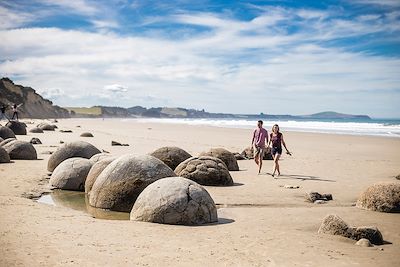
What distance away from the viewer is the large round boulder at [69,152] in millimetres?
Result: 13930

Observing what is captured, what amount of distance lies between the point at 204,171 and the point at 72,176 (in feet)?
11.8

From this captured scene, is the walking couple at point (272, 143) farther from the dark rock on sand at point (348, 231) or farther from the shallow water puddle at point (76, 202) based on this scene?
the dark rock on sand at point (348, 231)

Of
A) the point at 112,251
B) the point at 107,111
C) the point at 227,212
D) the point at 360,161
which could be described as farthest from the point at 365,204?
the point at 107,111

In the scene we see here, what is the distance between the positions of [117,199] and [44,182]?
168 inches

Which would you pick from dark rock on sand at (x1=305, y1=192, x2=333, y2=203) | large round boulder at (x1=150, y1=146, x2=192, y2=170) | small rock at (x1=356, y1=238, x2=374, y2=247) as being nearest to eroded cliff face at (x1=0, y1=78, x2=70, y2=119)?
large round boulder at (x1=150, y1=146, x2=192, y2=170)

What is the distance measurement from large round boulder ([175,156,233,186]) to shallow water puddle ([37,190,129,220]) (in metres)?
2.79

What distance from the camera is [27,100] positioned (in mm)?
100938

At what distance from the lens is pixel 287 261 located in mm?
5734

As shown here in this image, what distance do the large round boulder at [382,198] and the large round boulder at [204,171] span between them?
3912mm

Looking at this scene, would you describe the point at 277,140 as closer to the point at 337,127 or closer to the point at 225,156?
the point at 225,156

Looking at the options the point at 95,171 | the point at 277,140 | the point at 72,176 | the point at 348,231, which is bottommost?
the point at 348,231

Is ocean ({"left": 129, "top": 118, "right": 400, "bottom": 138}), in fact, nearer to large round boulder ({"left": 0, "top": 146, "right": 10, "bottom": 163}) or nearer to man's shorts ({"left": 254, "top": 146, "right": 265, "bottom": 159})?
man's shorts ({"left": 254, "top": 146, "right": 265, "bottom": 159})

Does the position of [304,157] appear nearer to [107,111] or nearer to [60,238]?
[60,238]

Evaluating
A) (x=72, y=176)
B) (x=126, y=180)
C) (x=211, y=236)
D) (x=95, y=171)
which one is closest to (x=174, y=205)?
(x=211, y=236)
